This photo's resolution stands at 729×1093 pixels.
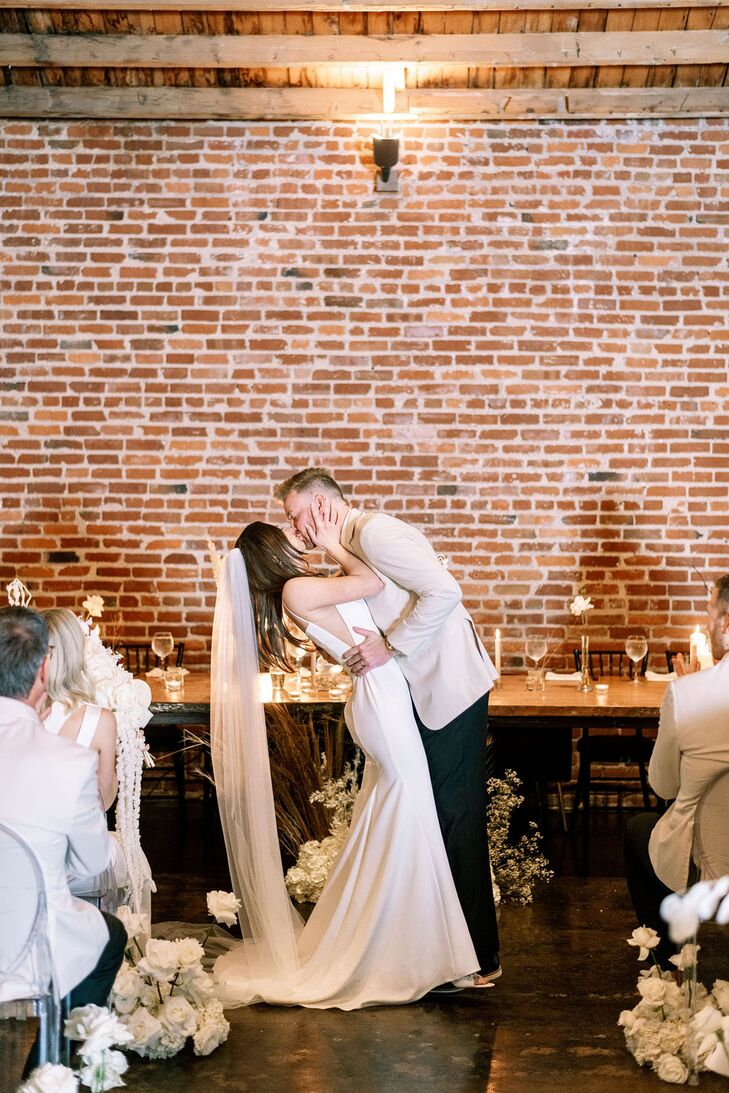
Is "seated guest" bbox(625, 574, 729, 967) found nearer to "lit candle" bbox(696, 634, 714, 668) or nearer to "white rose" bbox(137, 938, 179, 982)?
"white rose" bbox(137, 938, 179, 982)

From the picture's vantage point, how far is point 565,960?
3.92 metres

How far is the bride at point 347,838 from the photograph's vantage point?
3.46 metres

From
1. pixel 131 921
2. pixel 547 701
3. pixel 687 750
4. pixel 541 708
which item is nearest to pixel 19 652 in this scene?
pixel 131 921

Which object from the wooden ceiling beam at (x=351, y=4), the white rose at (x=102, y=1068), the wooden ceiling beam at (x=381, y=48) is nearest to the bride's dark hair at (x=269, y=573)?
the white rose at (x=102, y=1068)

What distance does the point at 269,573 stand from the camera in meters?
3.65

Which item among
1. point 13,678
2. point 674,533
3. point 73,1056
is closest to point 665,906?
point 13,678

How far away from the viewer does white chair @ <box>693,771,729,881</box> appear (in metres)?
3.03

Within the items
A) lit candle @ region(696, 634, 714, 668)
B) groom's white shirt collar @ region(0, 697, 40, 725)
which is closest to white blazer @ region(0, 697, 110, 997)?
groom's white shirt collar @ region(0, 697, 40, 725)

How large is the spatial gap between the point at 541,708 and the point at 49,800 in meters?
2.66

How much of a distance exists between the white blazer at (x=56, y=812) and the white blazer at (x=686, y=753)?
5.25 ft

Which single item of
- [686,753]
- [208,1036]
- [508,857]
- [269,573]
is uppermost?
[269,573]

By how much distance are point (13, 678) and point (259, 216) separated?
4255mm

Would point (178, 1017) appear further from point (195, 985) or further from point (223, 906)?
point (223, 906)

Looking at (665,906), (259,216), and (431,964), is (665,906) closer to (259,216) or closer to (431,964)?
(431,964)
